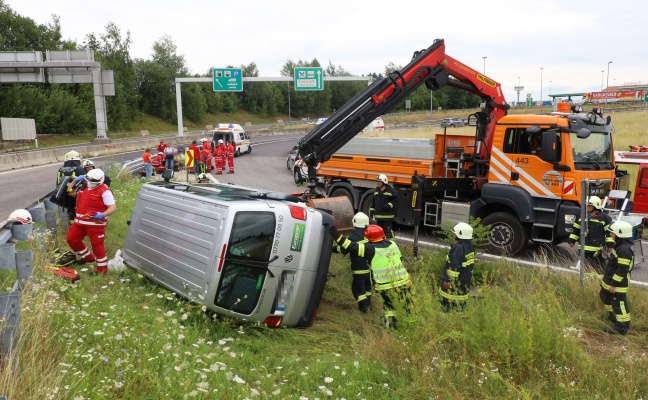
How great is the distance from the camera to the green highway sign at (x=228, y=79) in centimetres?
3453

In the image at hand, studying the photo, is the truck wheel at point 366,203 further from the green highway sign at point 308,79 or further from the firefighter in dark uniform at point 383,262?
the green highway sign at point 308,79

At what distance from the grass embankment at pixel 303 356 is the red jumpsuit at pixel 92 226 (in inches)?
38.2

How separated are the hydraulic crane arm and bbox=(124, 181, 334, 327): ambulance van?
412 cm

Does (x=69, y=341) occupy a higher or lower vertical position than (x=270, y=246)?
lower

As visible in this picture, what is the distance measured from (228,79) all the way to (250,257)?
3105 cm

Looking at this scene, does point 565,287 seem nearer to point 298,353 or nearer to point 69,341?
point 298,353

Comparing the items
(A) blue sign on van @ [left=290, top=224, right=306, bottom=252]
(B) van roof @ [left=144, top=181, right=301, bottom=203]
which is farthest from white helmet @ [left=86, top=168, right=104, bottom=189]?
(A) blue sign on van @ [left=290, top=224, right=306, bottom=252]

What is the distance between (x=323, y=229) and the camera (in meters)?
5.71

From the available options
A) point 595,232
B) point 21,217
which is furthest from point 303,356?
point 595,232

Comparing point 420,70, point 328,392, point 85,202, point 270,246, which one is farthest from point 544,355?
point 420,70

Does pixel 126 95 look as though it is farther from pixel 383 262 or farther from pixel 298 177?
pixel 383 262

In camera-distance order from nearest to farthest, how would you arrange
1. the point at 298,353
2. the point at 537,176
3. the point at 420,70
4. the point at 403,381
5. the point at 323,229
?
the point at 403,381 < the point at 298,353 < the point at 323,229 < the point at 537,176 < the point at 420,70

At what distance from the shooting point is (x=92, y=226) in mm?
6742

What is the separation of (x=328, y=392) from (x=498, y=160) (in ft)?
21.6
